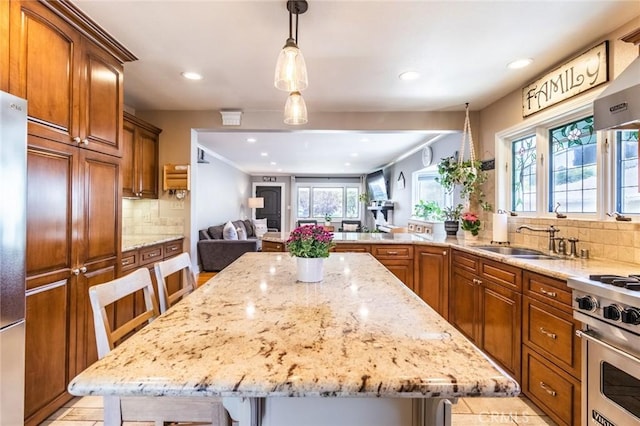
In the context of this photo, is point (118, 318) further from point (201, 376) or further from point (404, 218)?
point (404, 218)

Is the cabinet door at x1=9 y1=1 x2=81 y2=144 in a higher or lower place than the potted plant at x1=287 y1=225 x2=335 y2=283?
higher

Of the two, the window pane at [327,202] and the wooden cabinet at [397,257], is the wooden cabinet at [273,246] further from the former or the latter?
the window pane at [327,202]

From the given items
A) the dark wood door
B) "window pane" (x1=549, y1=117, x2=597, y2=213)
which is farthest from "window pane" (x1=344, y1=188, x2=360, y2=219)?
"window pane" (x1=549, y1=117, x2=597, y2=213)

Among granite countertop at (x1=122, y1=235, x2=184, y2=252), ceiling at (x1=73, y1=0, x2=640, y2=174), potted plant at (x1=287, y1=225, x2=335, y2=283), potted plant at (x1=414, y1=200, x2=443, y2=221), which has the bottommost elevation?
granite countertop at (x1=122, y1=235, x2=184, y2=252)

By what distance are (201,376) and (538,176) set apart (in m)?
3.19

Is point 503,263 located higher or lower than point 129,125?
lower

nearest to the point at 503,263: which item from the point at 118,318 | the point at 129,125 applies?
the point at 118,318

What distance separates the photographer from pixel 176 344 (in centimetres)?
84

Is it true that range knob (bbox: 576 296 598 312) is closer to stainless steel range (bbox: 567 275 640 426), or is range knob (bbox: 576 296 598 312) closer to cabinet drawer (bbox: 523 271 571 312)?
stainless steel range (bbox: 567 275 640 426)

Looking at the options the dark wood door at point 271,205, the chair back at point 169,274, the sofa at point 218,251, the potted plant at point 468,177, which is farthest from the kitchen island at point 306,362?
the dark wood door at point 271,205

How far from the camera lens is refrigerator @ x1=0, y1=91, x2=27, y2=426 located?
1.38 m

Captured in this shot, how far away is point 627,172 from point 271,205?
33.0 ft

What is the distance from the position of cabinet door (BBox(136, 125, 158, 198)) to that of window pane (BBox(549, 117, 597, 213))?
3994 millimetres

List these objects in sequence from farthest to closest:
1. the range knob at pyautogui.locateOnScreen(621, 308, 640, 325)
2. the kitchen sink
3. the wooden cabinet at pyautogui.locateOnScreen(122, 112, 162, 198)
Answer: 1. the wooden cabinet at pyautogui.locateOnScreen(122, 112, 162, 198)
2. the kitchen sink
3. the range knob at pyautogui.locateOnScreen(621, 308, 640, 325)
